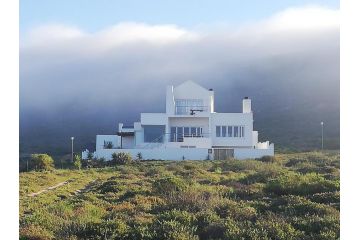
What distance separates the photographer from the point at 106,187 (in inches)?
546

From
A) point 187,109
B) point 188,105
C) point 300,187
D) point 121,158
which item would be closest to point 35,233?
point 300,187

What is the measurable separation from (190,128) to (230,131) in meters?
2.46

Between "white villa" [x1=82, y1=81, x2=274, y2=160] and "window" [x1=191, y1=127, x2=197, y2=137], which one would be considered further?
"window" [x1=191, y1=127, x2=197, y2=137]

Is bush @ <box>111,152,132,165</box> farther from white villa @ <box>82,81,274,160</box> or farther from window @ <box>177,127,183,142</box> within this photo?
window @ <box>177,127,183,142</box>

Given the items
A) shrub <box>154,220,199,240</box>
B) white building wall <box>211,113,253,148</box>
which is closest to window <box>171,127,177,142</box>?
white building wall <box>211,113,253,148</box>

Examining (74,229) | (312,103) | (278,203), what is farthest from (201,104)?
(312,103)

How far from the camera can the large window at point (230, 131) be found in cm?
3206

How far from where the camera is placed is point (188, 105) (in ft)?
110

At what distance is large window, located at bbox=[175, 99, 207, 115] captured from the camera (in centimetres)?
3325

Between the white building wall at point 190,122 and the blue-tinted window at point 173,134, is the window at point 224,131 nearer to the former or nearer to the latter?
the white building wall at point 190,122

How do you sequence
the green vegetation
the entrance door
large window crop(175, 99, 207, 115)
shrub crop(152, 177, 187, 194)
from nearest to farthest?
1. the green vegetation
2. shrub crop(152, 177, 187, 194)
3. the entrance door
4. large window crop(175, 99, 207, 115)

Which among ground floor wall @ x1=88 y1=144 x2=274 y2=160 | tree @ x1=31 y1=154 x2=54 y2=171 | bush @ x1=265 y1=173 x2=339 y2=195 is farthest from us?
ground floor wall @ x1=88 y1=144 x2=274 y2=160

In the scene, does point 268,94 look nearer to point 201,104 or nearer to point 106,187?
point 201,104
